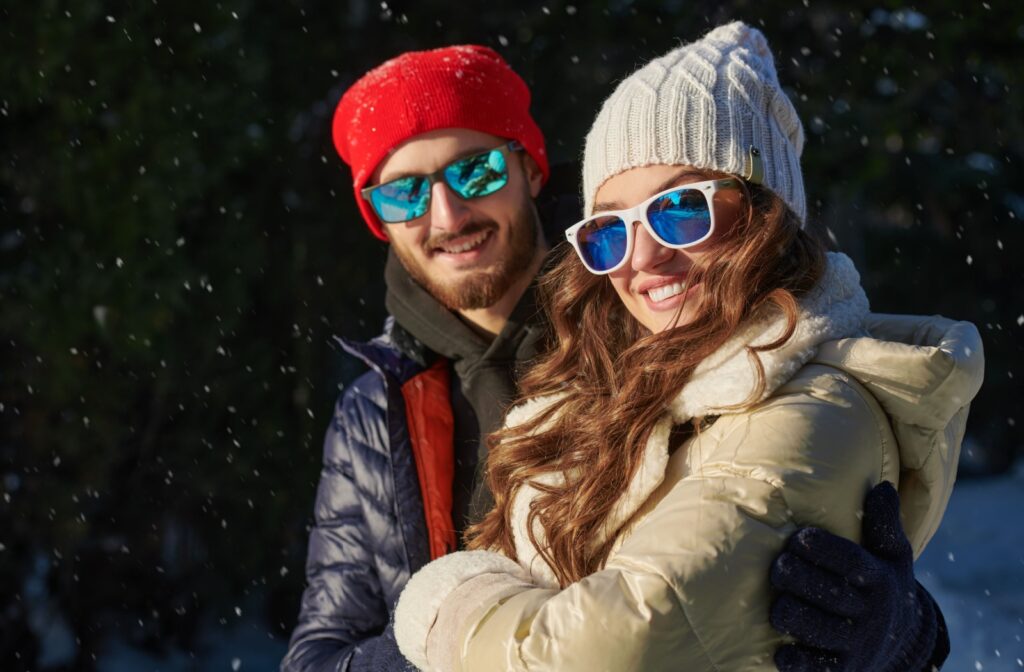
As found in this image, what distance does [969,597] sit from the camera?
18.7ft

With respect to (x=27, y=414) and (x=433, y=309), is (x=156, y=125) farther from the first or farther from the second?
(x=433, y=309)

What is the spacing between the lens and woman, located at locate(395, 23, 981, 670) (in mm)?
1439

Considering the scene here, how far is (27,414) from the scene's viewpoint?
4.25 metres

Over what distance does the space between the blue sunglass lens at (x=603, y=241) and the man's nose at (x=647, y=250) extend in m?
0.03

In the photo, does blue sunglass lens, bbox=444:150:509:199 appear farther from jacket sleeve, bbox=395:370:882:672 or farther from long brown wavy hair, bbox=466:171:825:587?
jacket sleeve, bbox=395:370:882:672

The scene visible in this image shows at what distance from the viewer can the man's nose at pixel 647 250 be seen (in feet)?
6.00

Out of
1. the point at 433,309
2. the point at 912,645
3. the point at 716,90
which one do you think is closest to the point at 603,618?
the point at 912,645

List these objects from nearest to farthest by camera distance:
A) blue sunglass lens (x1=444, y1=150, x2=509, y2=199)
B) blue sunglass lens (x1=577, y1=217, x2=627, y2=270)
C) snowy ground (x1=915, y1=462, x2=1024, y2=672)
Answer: blue sunglass lens (x1=577, y1=217, x2=627, y2=270) → blue sunglass lens (x1=444, y1=150, x2=509, y2=199) → snowy ground (x1=915, y1=462, x2=1024, y2=672)

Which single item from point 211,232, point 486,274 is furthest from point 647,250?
point 211,232

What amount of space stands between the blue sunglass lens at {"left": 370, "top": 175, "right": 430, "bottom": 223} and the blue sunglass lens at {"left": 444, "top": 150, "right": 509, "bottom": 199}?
77 millimetres

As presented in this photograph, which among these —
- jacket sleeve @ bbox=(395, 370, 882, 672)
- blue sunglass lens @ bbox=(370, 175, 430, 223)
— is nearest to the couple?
jacket sleeve @ bbox=(395, 370, 882, 672)

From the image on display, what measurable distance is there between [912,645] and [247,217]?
3.36 metres

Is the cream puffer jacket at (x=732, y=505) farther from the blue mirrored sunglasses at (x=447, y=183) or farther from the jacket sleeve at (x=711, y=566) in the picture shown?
the blue mirrored sunglasses at (x=447, y=183)

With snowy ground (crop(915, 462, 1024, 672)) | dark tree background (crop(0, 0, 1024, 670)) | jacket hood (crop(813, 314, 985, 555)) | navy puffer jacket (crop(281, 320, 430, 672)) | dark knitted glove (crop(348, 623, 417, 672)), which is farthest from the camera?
snowy ground (crop(915, 462, 1024, 672))
